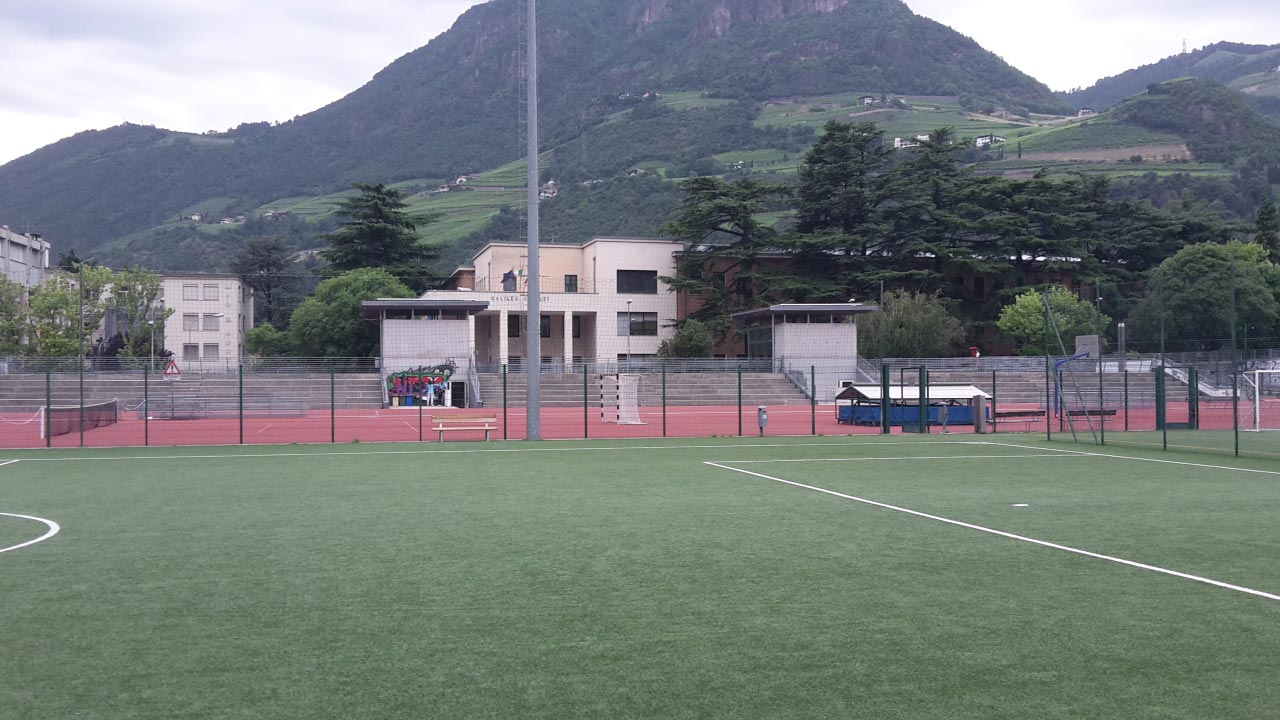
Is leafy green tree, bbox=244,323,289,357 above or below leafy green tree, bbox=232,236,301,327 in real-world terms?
below

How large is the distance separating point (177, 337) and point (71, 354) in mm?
25902

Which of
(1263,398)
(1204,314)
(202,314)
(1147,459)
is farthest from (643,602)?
(202,314)

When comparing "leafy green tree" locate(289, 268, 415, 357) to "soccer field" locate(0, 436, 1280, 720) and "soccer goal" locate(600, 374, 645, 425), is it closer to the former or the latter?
"soccer goal" locate(600, 374, 645, 425)

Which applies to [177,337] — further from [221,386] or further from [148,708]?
[148,708]

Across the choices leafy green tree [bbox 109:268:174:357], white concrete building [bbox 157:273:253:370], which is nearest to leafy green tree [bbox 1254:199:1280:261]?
leafy green tree [bbox 109:268:174:357]

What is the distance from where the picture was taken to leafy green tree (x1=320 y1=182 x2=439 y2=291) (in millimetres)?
75312

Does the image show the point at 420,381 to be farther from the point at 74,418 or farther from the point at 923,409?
the point at 923,409

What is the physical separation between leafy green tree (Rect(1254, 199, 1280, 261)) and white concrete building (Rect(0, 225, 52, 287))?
9146 cm

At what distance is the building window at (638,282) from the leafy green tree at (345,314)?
47.9ft

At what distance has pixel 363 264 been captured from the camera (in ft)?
253

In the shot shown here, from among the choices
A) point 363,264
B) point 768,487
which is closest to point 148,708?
point 768,487

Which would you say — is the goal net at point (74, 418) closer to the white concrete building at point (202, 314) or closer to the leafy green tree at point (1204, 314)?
the leafy green tree at point (1204, 314)

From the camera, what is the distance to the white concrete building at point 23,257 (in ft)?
251

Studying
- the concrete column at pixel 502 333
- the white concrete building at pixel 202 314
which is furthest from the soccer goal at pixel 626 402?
the white concrete building at pixel 202 314
